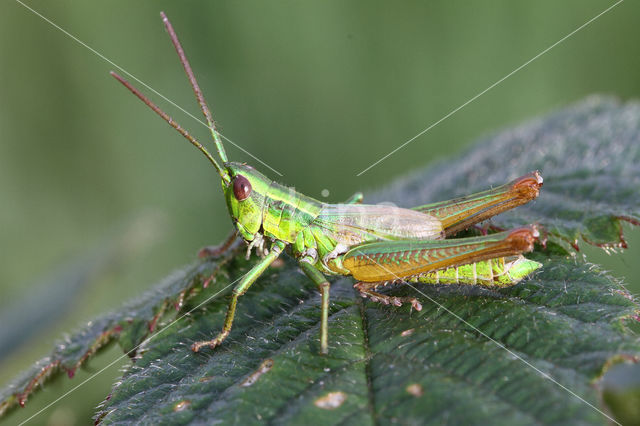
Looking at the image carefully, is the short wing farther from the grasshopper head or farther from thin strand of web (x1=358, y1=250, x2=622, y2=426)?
the grasshopper head

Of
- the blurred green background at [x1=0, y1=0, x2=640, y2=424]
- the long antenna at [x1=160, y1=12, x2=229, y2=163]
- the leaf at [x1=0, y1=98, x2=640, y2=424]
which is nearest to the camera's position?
the leaf at [x1=0, y1=98, x2=640, y2=424]

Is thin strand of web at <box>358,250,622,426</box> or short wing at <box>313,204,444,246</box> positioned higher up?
short wing at <box>313,204,444,246</box>

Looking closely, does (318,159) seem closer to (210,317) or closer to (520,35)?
(520,35)

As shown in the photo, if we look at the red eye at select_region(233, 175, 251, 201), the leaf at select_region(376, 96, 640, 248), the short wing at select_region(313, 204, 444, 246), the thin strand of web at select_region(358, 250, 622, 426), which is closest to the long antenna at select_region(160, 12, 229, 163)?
the red eye at select_region(233, 175, 251, 201)

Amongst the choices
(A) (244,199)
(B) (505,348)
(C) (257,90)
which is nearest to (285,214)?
(A) (244,199)

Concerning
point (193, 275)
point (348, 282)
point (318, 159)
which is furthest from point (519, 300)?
point (318, 159)

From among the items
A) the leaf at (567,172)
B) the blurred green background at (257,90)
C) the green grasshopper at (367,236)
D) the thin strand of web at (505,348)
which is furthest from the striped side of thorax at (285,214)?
the blurred green background at (257,90)

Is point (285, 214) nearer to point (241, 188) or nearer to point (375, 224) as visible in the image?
point (241, 188)
